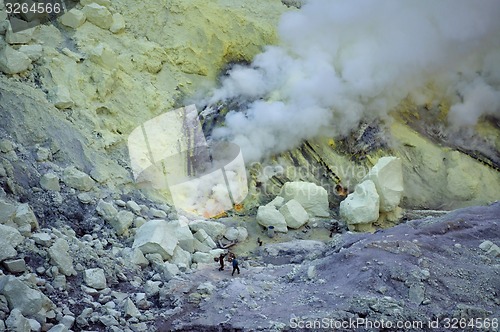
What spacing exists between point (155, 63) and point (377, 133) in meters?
5.40

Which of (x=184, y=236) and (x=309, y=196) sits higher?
(x=184, y=236)

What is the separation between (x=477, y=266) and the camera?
696 cm

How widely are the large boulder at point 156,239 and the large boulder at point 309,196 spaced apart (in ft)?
12.0

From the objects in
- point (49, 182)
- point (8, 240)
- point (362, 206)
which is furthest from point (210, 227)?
point (8, 240)

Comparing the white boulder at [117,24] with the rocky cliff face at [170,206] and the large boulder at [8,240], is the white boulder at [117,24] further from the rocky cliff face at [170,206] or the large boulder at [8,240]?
the large boulder at [8,240]

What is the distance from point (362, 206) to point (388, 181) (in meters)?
1.06

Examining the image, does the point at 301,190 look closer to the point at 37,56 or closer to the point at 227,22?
the point at 227,22

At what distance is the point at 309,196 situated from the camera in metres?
11.1

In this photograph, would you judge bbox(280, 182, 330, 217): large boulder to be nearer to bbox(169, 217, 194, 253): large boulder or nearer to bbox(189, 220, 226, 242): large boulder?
bbox(189, 220, 226, 242): large boulder

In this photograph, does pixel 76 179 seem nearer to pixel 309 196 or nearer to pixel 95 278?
pixel 95 278

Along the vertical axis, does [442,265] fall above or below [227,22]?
below

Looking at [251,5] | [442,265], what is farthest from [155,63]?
[442,265]

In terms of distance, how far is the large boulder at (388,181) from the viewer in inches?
440

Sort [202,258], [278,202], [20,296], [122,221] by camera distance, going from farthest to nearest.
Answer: [278,202], [202,258], [122,221], [20,296]
